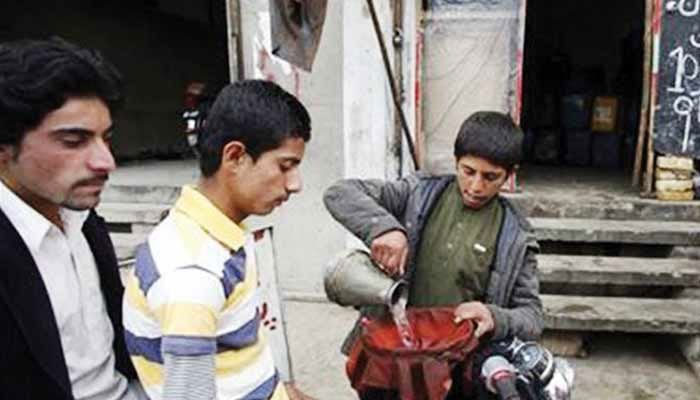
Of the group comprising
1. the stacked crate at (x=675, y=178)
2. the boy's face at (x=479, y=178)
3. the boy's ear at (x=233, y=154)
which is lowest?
the stacked crate at (x=675, y=178)

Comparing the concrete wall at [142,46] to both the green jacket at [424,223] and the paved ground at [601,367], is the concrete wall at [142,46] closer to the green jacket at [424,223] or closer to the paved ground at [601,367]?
the paved ground at [601,367]

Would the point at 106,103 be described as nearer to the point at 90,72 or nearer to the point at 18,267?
the point at 90,72

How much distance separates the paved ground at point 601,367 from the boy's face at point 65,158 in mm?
2633

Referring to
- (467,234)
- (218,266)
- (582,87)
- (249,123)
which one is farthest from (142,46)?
(218,266)

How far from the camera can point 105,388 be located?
1392 mm

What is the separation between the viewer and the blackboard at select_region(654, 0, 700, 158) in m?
4.51

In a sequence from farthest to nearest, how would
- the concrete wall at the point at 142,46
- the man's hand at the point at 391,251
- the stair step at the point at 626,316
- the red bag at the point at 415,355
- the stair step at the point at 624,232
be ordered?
the concrete wall at the point at 142,46
the stair step at the point at 624,232
the stair step at the point at 626,316
the man's hand at the point at 391,251
the red bag at the point at 415,355

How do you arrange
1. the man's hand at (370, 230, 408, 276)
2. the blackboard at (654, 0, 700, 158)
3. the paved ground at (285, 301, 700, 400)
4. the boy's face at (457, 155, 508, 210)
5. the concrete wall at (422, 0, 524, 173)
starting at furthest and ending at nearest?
the concrete wall at (422, 0, 524, 173), the blackboard at (654, 0, 700, 158), the paved ground at (285, 301, 700, 400), the boy's face at (457, 155, 508, 210), the man's hand at (370, 230, 408, 276)

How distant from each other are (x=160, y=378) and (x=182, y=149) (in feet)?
24.9

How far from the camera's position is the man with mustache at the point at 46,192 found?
1.15 metres

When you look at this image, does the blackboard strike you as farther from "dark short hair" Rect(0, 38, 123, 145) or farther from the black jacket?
the black jacket

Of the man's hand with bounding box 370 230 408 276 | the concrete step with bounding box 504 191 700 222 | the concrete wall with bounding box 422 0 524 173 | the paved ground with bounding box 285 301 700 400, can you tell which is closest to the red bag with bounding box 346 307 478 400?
the man's hand with bounding box 370 230 408 276

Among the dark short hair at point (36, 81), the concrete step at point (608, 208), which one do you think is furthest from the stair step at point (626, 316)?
the dark short hair at point (36, 81)

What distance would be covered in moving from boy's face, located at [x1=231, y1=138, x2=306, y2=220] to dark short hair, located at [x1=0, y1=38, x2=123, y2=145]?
32 centimetres
